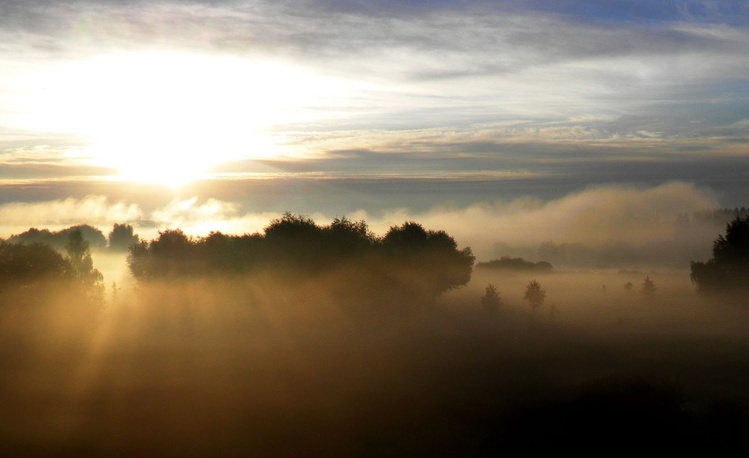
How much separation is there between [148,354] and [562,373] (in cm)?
3065

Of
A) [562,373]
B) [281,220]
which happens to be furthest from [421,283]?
[562,373]

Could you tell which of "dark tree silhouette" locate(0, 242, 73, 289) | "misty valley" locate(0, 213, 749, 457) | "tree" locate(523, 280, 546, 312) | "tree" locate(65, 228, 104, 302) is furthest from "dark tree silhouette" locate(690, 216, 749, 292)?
"dark tree silhouette" locate(0, 242, 73, 289)

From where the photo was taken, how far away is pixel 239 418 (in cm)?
3866

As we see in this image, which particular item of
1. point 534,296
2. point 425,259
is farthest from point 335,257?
point 534,296

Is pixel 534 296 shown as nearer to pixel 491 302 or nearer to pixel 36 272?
pixel 491 302

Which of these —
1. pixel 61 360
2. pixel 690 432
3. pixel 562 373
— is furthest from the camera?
pixel 61 360

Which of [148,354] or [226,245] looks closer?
[148,354]

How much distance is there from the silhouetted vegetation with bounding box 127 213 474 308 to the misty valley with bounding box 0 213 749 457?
29 centimetres

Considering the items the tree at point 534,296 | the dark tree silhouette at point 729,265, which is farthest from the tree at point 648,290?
the tree at point 534,296

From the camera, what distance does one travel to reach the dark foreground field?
1409 inches

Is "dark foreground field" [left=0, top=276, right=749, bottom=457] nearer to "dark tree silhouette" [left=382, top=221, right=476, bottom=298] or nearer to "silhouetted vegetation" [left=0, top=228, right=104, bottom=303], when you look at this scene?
"silhouetted vegetation" [left=0, top=228, right=104, bottom=303]

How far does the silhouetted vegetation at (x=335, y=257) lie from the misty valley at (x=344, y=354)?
29cm

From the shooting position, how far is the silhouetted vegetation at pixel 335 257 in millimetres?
96688

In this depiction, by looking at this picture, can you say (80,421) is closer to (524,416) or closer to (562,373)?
(524,416)
